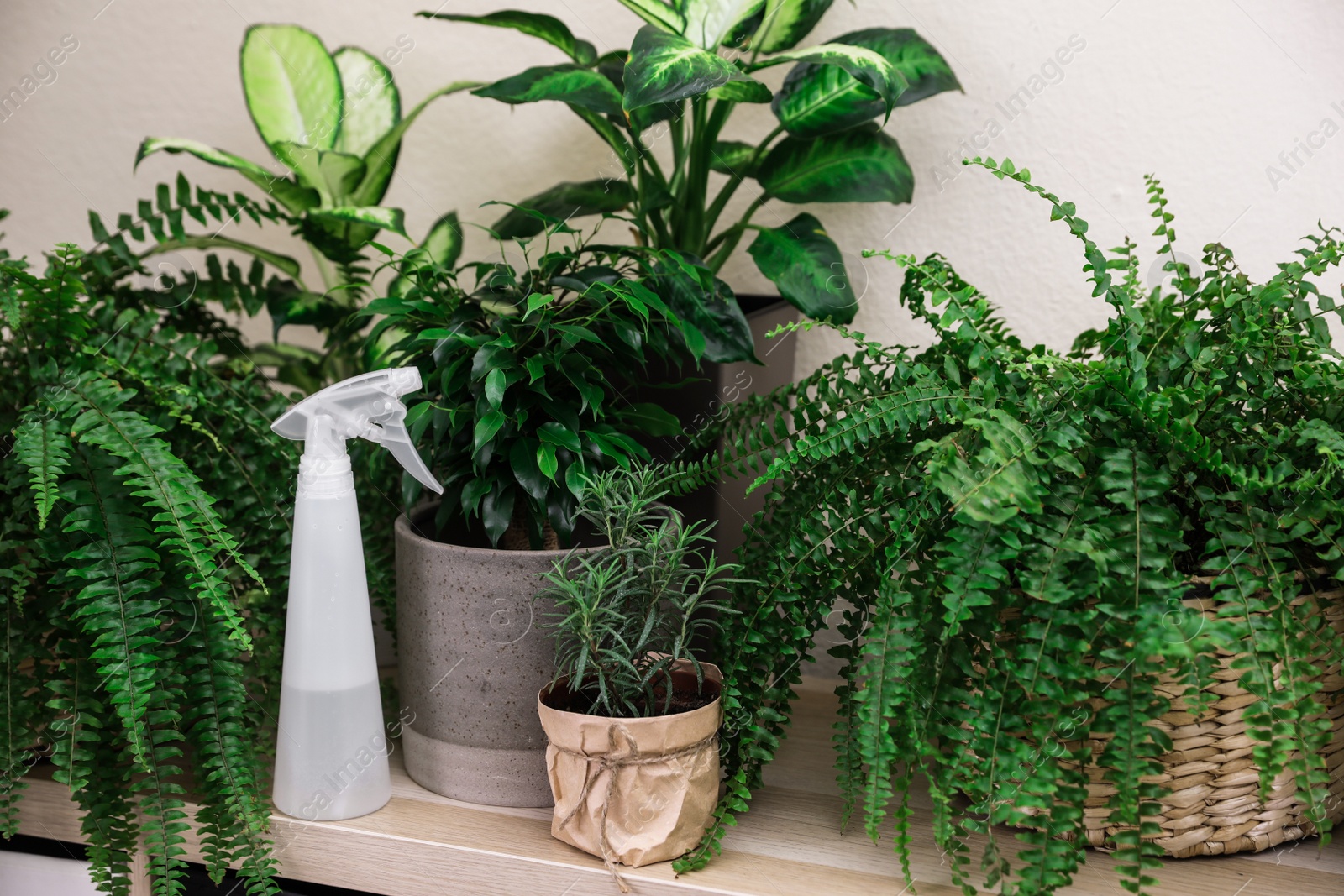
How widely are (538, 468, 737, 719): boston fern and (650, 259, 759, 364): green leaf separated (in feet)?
0.60

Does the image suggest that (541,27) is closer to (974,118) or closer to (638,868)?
(974,118)

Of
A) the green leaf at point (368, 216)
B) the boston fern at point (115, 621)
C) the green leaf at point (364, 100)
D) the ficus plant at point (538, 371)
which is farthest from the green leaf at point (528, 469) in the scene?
the green leaf at point (364, 100)

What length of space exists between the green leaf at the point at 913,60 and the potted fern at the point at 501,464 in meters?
0.30

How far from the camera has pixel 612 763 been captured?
28.0 inches

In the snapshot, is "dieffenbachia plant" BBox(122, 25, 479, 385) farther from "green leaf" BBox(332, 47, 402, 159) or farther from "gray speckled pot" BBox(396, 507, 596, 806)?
"gray speckled pot" BBox(396, 507, 596, 806)

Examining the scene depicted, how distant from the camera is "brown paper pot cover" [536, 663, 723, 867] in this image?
0.70m

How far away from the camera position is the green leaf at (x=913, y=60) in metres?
0.95

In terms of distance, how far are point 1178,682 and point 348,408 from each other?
64 cm

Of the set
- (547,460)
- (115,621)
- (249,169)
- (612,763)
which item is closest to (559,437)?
(547,460)

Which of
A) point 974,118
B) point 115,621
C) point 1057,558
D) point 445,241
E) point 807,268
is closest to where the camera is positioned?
point 1057,558

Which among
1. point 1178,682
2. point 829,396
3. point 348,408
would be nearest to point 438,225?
point 348,408

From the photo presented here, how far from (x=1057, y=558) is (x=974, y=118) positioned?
0.61m

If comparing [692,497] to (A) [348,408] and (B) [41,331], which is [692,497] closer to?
(A) [348,408]

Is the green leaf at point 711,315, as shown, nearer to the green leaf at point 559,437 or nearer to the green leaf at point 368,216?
the green leaf at point 559,437
